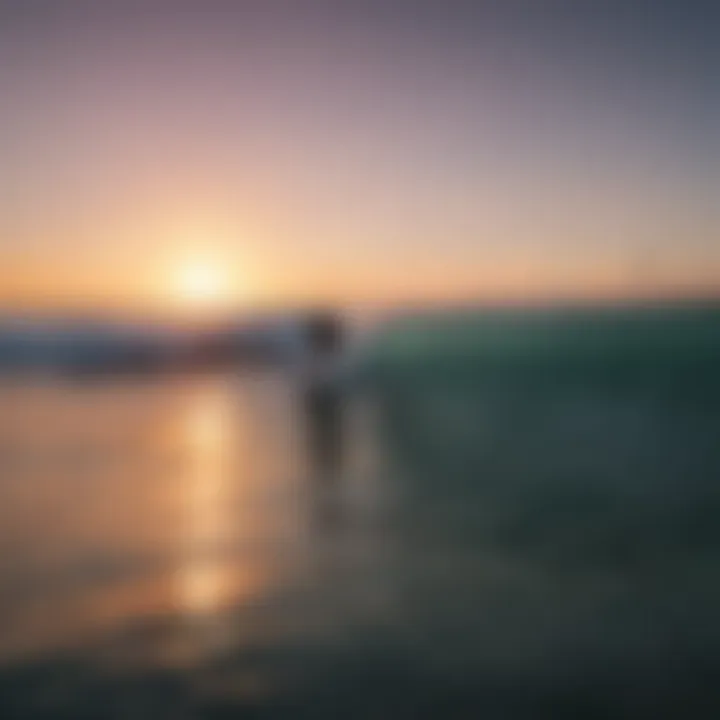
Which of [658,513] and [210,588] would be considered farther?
[658,513]

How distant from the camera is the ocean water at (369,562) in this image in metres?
1.74

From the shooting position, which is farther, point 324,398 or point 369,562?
point 324,398

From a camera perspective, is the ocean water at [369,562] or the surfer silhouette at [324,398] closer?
the ocean water at [369,562]

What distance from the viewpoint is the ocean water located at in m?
1.74

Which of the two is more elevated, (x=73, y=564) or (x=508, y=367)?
(x=508, y=367)

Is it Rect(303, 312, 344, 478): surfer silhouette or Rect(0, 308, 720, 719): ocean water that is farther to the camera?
Rect(303, 312, 344, 478): surfer silhouette

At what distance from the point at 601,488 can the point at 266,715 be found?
1.95 meters

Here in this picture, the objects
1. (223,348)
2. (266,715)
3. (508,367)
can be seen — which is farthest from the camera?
(223,348)

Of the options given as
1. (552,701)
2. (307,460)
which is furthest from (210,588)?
(307,460)

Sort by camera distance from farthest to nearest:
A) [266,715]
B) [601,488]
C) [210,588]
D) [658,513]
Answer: [601,488] < [658,513] < [210,588] < [266,715]

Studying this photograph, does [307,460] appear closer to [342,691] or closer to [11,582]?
[11,582]

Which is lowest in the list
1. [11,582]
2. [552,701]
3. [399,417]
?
[552,701]

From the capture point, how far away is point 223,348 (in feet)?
23.6

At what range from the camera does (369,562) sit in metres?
2.44
